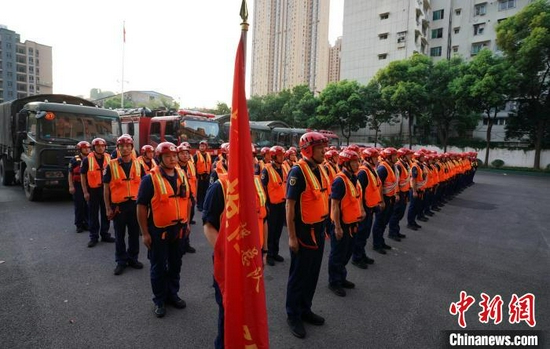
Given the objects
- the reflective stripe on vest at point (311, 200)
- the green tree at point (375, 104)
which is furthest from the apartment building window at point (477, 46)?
the reflective stripe on vest at point (311, 200)

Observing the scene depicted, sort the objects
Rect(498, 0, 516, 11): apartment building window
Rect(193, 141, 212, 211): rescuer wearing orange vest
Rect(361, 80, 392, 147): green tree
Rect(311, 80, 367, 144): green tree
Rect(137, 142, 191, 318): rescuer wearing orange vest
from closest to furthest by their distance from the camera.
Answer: Rect(137, 142, 191, 318): rescuer wearing orange vest
Rect(193, 141, 212, 211): rescuer wearing orange vest
Rect(311, 80, 367, 144): green tree
Rect(361, 80, 392, 147): green tree
Rect(498, 0, 516, 11): apartment building window

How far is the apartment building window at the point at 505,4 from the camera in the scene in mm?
35603

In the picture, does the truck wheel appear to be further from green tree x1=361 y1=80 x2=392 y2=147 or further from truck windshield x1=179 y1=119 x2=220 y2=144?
green tree x1=361 y1=80 x2=392 y2=147

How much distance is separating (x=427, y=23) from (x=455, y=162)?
36773mm

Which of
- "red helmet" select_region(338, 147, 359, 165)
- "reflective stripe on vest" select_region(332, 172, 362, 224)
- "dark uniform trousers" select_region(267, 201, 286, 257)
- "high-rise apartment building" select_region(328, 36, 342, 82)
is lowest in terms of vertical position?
"dark uniform trousers" select_region(267, 201, 286, 257)

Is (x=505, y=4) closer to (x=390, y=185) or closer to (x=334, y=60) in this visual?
(x=390, y=185)

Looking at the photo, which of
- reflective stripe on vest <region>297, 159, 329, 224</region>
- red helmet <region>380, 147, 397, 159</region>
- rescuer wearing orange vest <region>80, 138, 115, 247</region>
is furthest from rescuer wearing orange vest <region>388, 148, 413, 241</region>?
rescuer wearing orange vest <region>80, 138, 115, 247</region>

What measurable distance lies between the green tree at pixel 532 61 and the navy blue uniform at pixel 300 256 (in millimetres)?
28157

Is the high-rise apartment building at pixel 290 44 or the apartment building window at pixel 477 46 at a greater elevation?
the high-rise apartment building at pixel 290 44

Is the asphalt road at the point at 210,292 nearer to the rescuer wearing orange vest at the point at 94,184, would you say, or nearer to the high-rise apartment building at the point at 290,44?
the rescuer wearing orange vest at the point at 94,184

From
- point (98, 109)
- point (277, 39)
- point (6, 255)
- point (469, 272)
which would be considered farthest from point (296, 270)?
point (277, 39)

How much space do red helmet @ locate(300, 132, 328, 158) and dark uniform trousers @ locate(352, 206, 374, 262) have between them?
2.02m

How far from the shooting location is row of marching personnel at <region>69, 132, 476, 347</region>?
11.1ft

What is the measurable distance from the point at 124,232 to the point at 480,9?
48.0 metres
